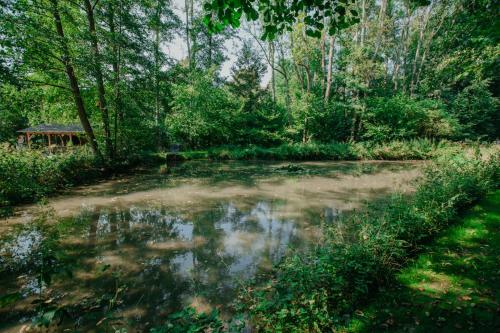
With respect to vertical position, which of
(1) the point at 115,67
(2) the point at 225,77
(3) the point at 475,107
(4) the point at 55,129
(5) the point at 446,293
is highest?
(2) the point at 225,77

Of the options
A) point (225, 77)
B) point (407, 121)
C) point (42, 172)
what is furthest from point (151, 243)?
point (225, 77)

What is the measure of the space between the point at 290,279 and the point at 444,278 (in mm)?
2303

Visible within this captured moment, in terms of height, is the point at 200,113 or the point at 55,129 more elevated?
the point at 200,113

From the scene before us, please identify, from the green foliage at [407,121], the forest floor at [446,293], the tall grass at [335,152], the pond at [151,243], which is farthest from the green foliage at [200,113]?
the forest floor at [446,293]

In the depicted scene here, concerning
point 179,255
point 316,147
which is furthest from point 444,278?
point 316,147

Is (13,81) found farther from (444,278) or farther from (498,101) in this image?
(498,101)

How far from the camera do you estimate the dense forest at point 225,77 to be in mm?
9539

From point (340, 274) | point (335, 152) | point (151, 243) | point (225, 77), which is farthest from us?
point (225, 77)

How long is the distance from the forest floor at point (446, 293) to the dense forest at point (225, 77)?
132 inches

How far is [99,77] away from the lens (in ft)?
40.9

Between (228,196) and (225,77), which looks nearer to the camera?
(228,196)

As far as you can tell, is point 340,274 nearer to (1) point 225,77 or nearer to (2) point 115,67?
(2) point 115,67

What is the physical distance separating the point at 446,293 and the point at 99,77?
47.0 feet

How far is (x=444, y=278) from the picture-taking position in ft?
12.2
